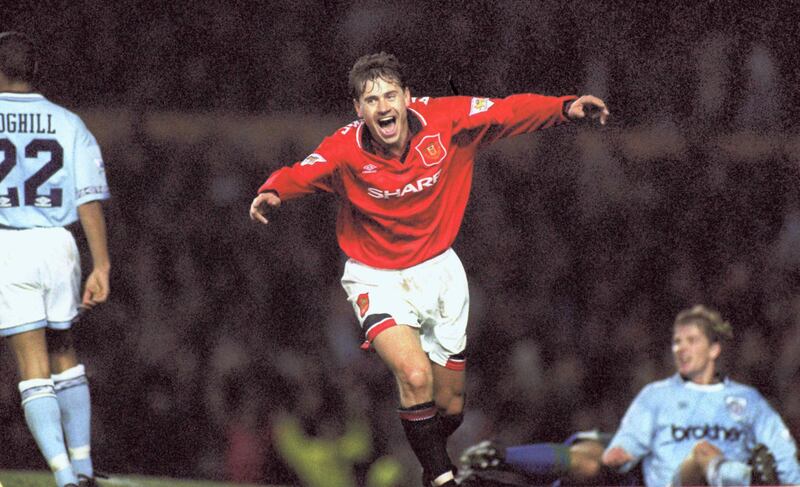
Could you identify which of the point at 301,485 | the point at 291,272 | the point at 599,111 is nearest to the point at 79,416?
the point at 599,111

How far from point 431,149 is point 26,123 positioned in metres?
1.59

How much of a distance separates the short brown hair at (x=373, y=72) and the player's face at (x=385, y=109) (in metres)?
0.02

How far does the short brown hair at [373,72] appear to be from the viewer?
5074 millimetres

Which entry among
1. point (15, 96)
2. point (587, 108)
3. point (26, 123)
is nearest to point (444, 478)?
point (587, 108)

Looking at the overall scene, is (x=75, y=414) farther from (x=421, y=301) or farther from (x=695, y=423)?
(x=695, y=423)

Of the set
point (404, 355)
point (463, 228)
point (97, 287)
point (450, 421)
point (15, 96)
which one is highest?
point (15, 96)

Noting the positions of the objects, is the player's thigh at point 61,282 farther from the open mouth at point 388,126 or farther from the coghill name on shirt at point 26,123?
the open mouth at point 388,126

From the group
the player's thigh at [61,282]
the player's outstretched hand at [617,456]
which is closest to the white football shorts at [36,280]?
the player's thigh at [61,282]

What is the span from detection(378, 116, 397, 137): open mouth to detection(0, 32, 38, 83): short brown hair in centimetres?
141

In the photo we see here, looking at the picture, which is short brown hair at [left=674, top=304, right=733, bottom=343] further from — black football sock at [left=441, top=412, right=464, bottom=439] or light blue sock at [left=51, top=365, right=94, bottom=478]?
light blue sock at [left=51, top=365, right=94, bottom=478]

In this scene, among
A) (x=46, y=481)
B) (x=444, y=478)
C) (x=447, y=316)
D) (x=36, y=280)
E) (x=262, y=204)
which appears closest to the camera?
(x=262, y=204)

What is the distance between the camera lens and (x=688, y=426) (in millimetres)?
5953

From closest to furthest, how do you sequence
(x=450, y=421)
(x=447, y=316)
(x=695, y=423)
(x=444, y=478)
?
(x=444, y=478), (x=447, y=316), (x=450, y=421), (x=695, y=423)

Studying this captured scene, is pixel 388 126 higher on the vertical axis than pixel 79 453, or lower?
higher
